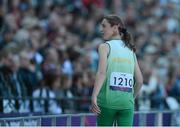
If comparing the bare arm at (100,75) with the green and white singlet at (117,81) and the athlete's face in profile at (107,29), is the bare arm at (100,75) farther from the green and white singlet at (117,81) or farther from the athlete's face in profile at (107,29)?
the athlete's face in profile at (107,29)

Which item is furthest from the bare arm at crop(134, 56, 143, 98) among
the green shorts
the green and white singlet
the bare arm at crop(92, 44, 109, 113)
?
the bare arm at crop(92, 44, 109, 113)

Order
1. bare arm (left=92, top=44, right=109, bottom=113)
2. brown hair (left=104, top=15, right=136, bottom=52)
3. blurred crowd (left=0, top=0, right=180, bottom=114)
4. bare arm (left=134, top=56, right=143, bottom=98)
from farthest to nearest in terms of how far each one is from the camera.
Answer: blurred crowd (left=0, top=0, right=180, bottom=114)
bare arm (left=134, top=56, right=143, bottom=98)
brown hair (left=104, top=15, right=136, bottom=52)
bare arm (left=92, top=44, right=109, bottom=113)

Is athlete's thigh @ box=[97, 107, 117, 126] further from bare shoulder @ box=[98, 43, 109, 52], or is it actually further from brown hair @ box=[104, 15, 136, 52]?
brown hair @ box=[104, 15, 136, 52]

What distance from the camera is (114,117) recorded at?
8.67m

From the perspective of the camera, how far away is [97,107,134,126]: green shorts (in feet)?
28.2

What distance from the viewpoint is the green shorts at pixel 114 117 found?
8.59m

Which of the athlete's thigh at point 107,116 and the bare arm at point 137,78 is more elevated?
the bare arm at point 137,78

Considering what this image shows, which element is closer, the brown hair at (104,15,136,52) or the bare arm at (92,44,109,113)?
the bare arm at (92,44,109,113)

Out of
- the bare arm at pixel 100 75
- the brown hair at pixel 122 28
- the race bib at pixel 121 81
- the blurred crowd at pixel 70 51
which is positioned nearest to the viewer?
the bare arm at pixel 100 75

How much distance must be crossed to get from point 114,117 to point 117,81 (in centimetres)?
46

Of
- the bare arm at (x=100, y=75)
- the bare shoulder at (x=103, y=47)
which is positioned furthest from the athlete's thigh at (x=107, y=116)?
the bare shoulder at (x=103, y=47)

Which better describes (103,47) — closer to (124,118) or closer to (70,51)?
(124,118)

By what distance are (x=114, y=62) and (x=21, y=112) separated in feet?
10.8

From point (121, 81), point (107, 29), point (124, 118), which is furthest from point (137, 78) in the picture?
point (107, 29)
